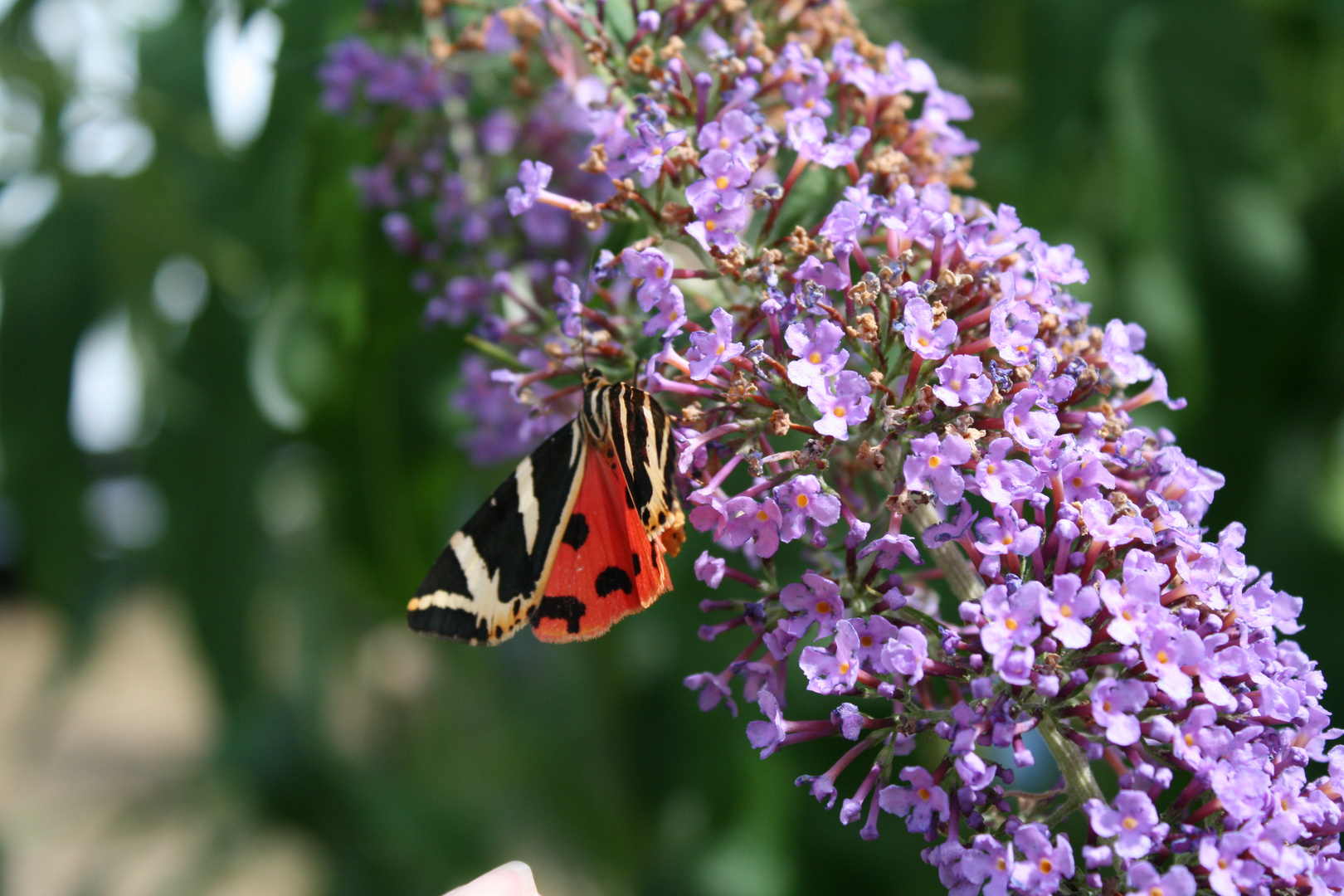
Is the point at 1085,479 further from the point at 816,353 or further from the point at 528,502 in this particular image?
the point at 528,502

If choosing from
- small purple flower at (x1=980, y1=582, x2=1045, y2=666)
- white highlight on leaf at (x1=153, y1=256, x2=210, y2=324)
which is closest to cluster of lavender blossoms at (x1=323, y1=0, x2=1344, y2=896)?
small purple flower at (x1=980, y1=582, x2=1045, y2=666)

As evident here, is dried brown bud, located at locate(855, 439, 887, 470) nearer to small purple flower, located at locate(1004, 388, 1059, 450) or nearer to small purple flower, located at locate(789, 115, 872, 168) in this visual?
small purple flower, located at locate(1004, 388, 1059, 450)

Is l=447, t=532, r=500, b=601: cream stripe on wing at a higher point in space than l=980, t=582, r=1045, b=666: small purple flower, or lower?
lower

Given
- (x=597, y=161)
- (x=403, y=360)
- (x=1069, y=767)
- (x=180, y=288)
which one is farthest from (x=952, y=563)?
(x=180, y=288)

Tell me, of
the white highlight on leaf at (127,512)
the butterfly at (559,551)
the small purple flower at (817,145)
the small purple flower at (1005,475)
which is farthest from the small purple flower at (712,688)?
the white highlight on leaf at (127,512)

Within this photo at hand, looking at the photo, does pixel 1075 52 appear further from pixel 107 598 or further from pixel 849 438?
→ pixel 107 598

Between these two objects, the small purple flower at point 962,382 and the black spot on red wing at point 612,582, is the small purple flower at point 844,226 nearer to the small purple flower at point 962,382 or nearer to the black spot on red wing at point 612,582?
the small purple flower at point 962,382
